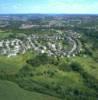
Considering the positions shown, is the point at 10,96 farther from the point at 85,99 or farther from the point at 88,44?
the point at 88,44

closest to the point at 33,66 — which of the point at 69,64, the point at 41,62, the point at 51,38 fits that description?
the point at 41,62

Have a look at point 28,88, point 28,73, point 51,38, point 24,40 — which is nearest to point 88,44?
point 51,38

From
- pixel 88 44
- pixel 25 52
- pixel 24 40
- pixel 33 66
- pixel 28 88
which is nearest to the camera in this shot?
pixel 28 88

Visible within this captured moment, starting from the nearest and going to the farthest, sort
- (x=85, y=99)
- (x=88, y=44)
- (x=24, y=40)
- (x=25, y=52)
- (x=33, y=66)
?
(x=85, y=99), (x=33, y=66), (x=25, y=52), (x=88, y=44), (x=24, y=40)

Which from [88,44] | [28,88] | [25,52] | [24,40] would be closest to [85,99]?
[28,88]

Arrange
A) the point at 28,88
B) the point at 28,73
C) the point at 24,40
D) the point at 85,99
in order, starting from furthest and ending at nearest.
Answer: the point at 24,40, the point at 28,73, the point at 28,88, the point at 85,99

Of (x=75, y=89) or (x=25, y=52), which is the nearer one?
(x=75, y=89)

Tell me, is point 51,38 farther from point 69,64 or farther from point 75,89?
point 75,89

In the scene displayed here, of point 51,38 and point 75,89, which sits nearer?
point 75,89
